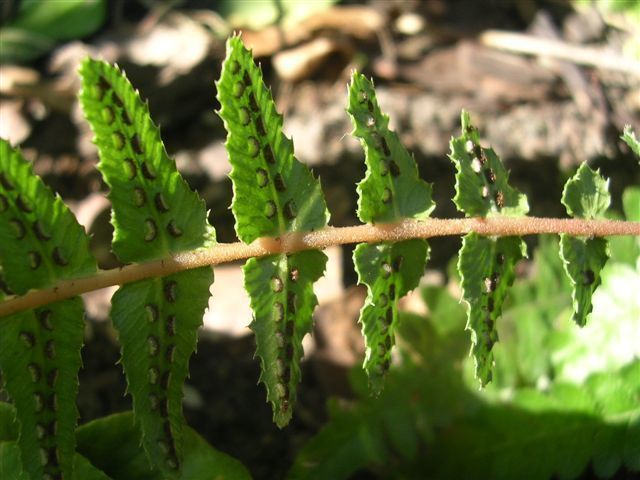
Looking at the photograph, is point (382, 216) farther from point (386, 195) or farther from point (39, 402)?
point (39, 402)

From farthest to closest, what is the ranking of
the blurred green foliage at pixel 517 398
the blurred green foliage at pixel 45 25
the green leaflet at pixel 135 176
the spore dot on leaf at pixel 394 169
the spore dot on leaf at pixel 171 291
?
the blurred green foliage at pixel 45 25 < the blurred green foliage at pixel 517 398 < the spore dot on leaf at pixel 394 169 < the spore dot on leaf at pixel 171 291 < the green leaflet at pixel 135 176

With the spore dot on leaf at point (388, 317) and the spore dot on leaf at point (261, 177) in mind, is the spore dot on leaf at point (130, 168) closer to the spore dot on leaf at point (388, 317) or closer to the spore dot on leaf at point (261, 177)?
the spore dot on leaf at point (261, 177)

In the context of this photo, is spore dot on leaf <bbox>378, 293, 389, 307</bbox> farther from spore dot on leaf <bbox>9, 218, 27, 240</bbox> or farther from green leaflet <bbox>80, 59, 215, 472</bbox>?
spore dot on leaf <bbox>9, 218, 27, 240</bbox>

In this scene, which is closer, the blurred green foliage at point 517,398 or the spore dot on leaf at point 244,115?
the spore dot on leaf at point 244,115

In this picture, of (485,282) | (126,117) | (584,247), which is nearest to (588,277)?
(584,247)

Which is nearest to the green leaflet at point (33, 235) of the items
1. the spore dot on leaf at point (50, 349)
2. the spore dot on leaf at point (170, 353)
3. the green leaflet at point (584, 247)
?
the spore dot on leaf at point (50, 349)

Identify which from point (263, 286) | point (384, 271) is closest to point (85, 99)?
point (263, 286)
